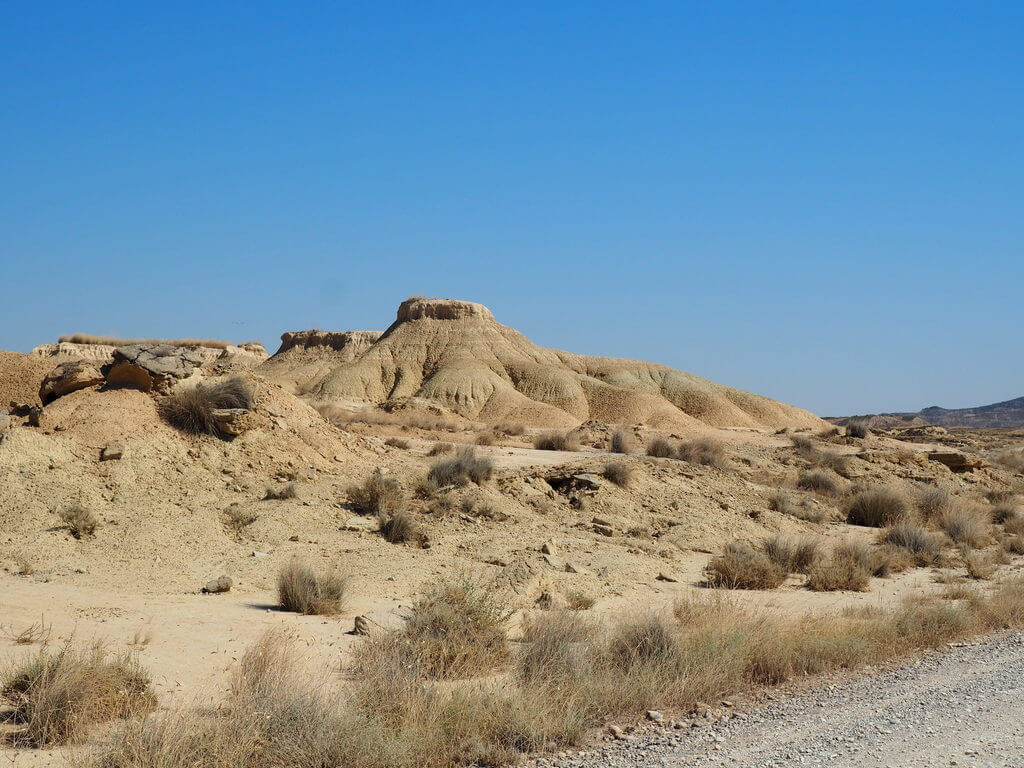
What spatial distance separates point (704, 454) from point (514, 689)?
1811cm

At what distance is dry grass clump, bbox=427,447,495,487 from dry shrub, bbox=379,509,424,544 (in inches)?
91.2

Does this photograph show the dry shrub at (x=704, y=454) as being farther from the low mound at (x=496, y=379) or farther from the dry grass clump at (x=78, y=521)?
the low mound at (x=496, y=379)

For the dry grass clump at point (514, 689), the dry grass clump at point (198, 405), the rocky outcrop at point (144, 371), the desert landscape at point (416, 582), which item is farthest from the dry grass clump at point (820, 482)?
the rocky outcrop at point (144, 371)

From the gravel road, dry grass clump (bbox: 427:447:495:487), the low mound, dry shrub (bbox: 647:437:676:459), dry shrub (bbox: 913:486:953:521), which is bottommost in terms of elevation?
the gravel road

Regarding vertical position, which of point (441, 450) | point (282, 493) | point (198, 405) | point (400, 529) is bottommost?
point (400, 529)

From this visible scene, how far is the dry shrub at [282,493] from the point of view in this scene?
14.9m

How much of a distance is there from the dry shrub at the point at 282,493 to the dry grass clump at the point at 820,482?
13.2 m

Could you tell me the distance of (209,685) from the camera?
7281mm

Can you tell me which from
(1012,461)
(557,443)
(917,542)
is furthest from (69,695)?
(1012,461)

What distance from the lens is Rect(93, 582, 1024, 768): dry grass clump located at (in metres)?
5.64

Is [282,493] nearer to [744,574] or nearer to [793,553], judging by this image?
[744,574]

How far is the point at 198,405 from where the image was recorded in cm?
1599

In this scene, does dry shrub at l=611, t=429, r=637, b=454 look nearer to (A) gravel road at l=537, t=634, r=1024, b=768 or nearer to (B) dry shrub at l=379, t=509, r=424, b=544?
(B) dry shrub at l=379, t=509, r=424, b=544

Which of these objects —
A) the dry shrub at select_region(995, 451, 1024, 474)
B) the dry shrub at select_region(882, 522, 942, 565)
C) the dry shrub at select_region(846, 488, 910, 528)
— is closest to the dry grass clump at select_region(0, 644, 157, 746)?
the dry shrub at select_region(882, 522, 942, 565)
